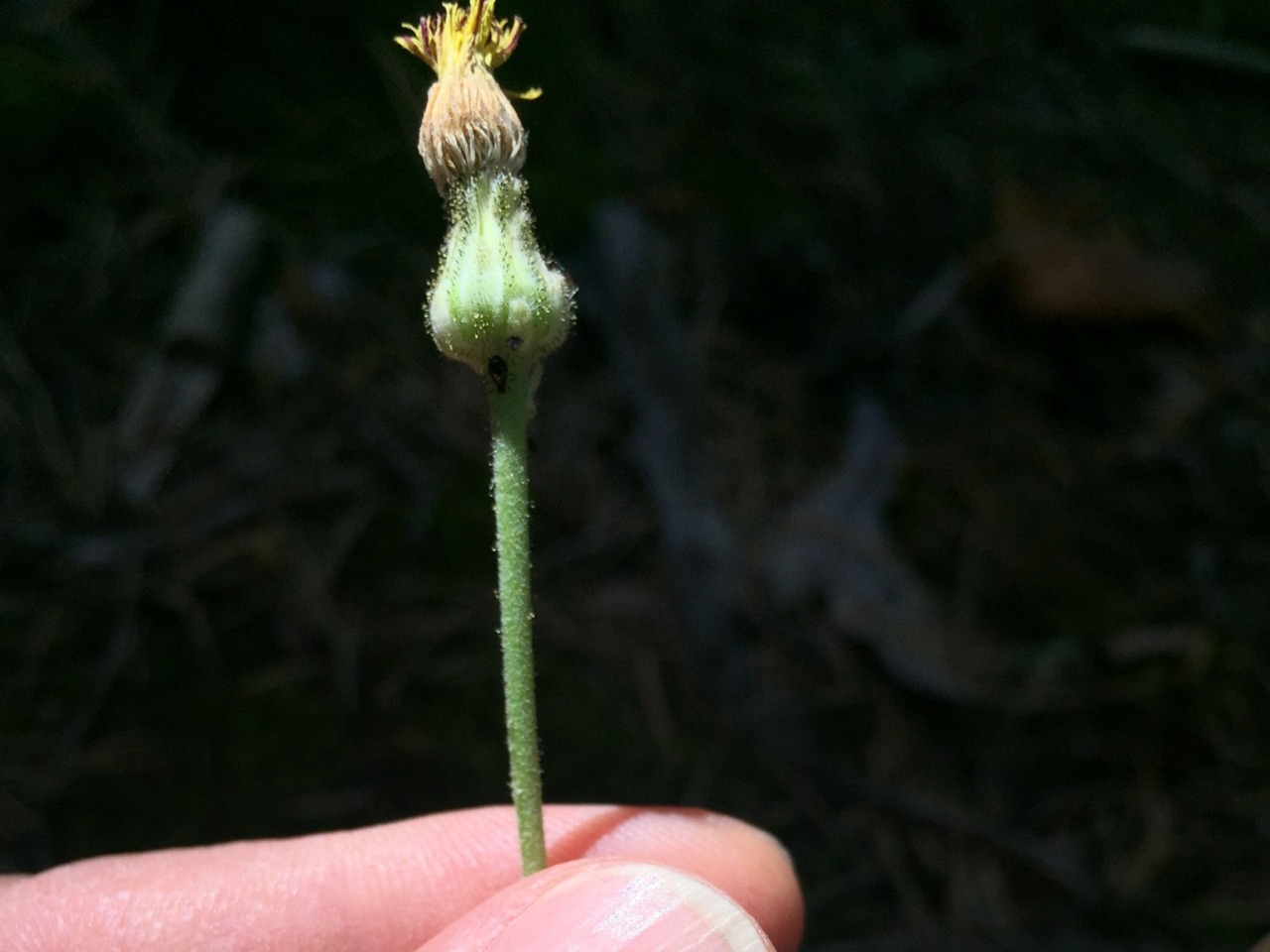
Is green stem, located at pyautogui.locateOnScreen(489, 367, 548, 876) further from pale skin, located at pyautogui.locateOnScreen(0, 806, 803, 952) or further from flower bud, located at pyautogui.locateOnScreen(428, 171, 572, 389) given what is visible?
pale skin, located at pyautogui.locateOnScreen(0, 806, 803, 952)

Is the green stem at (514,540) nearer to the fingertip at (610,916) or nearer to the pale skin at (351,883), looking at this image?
the fingertip at (610,916)

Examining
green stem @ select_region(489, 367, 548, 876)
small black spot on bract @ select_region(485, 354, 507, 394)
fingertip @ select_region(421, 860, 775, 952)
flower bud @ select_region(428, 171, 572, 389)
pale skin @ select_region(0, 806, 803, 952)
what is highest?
flower bud @ select_region(428, 171, 572, 389)

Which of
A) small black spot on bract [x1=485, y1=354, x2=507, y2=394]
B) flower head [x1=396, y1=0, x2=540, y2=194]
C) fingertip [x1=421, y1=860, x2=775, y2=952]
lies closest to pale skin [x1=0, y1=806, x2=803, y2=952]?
fingertip [x1=421, y1=860, x2=775, y2=952]

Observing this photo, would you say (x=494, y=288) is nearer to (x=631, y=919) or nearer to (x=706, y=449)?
(x=631, y=919)

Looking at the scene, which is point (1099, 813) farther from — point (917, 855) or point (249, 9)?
point (249, 9)

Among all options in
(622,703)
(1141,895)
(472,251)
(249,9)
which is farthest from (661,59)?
(1141,895)

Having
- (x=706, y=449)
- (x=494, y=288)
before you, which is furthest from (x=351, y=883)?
(x=706, y=449)
